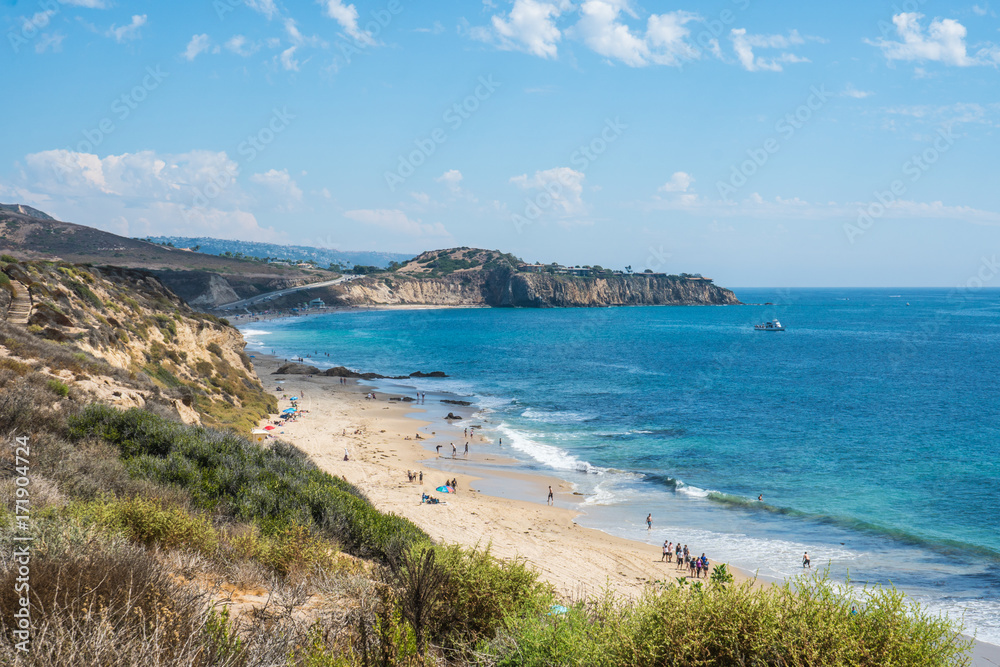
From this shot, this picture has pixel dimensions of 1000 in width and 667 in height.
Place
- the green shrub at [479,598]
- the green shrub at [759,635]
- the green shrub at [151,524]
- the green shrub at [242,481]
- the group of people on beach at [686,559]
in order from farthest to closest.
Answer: the group of people on beach at [686,559] → the green shrub at [242,481] → the green shrub at [151,524] → the green shrub at [479,598] → the green shrub at [759,635]

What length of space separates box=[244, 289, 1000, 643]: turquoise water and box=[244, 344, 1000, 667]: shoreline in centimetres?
162

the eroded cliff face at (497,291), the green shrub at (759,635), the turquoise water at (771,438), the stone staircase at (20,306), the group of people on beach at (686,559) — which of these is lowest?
the group of people on beach at (686,559)

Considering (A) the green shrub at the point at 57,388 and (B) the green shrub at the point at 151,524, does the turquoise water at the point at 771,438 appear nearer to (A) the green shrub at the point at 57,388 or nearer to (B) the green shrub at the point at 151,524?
(B) the green shrub at the point at 151,524

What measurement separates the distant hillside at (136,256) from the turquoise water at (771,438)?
4583 cm

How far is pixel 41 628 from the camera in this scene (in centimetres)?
448

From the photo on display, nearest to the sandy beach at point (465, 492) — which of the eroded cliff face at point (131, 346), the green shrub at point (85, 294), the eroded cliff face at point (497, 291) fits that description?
the eroded cliff face at point (131, 346)

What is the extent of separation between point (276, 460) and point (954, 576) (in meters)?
22.6

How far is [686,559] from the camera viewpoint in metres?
21.0

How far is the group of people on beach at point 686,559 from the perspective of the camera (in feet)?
66.3

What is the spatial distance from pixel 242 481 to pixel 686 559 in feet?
51.8

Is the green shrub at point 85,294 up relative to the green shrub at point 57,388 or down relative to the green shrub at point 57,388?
up

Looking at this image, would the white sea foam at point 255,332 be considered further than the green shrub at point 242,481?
Yes

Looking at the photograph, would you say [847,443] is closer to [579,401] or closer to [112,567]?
[579,401]

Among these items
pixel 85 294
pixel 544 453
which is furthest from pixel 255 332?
pixel 544 453
